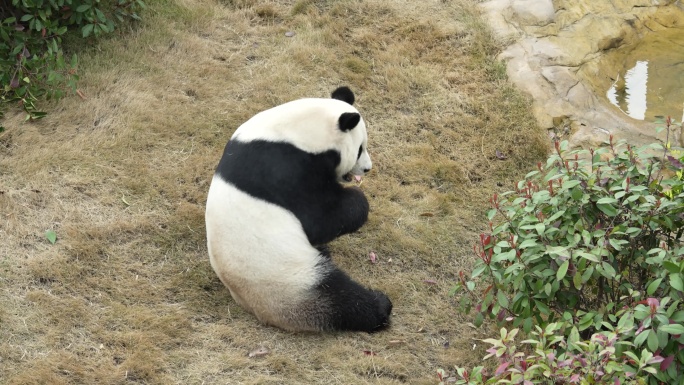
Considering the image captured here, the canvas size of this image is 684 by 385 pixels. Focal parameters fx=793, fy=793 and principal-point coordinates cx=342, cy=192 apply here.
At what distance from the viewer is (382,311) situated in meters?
4.77

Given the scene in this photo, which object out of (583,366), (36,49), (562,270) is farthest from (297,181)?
(36,49)

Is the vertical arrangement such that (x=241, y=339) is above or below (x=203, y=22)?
below

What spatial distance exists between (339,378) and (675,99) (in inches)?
164

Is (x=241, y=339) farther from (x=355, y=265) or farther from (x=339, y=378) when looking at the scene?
(x=355, y=265)

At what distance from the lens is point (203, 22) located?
23.9ft

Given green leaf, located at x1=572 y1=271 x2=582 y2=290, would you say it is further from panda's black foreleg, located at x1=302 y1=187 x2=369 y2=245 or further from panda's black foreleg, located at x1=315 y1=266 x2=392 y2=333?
panda's black foreleg, located at x1=302 y1=187 x2=369 y2=245

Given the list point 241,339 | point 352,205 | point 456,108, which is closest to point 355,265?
point 352,205

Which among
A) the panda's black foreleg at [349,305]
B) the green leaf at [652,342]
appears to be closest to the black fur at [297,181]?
the panda's black foreleg at [349,305]

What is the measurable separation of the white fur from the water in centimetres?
295

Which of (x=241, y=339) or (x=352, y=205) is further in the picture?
(x=352, y=205)

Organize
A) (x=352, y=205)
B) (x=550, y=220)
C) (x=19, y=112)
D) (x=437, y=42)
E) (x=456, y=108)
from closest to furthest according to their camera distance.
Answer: (x=550, y=220)
(x=352, y=205)
(x=19, y=112)
(x=456, y=108)
(x=437, y=42)

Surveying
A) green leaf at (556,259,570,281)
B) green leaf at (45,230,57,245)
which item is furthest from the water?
green leaf at (45,230,57,245)

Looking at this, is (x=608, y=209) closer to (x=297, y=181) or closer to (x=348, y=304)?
(x=348, y=304)

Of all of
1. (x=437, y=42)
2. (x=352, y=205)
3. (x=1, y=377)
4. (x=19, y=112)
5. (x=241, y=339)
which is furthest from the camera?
(x=437, y=42)
